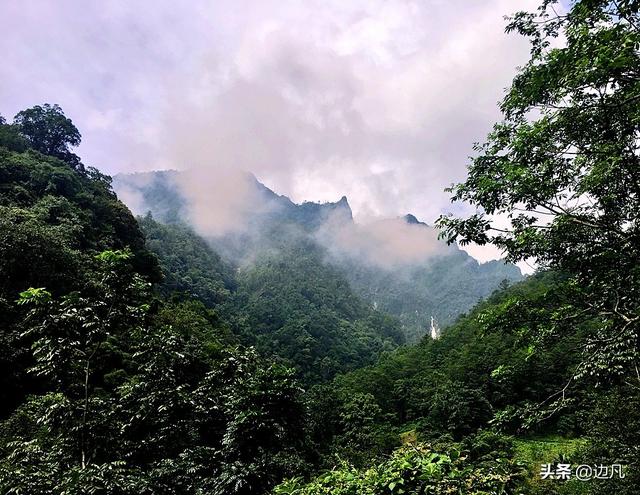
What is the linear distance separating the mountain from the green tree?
60.9m

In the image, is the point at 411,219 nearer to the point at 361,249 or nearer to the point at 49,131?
the point at 361,249

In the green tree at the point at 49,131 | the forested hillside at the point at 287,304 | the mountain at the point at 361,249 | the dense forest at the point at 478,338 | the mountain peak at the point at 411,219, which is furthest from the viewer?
the mountain peak at the point at 411,219

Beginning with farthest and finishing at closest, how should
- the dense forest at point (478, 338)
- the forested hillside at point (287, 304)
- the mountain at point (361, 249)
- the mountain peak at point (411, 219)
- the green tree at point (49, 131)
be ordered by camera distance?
the mountain peak at point (411, 219) < the mountain at point (361, 249) < the forested hillside at point (287, 304) < the green tree at point (49, 131) < the dense forest at point (478, 338)

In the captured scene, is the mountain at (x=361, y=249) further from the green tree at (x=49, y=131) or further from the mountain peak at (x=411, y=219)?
the green tree at (x=49, y=131)

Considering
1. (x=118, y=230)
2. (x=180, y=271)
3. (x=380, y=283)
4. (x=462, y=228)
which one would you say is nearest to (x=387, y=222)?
(x=380, y=283)

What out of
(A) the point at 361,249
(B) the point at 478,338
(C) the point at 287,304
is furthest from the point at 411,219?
(B) the point at 478,338

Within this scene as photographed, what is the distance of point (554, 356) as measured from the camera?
A: 26531 mm

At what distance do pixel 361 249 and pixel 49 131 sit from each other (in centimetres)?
12540

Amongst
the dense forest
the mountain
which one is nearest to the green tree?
the dense forest

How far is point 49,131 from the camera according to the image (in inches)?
1620

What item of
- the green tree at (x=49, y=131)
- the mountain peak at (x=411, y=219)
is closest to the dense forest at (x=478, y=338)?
the green tree at (x=49, y=131)

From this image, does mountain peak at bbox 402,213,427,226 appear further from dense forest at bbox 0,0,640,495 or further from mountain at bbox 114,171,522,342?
dense forest at bbox 0,0,640,495

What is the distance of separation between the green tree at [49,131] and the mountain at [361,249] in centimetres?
6086

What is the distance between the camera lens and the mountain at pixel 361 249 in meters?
117
